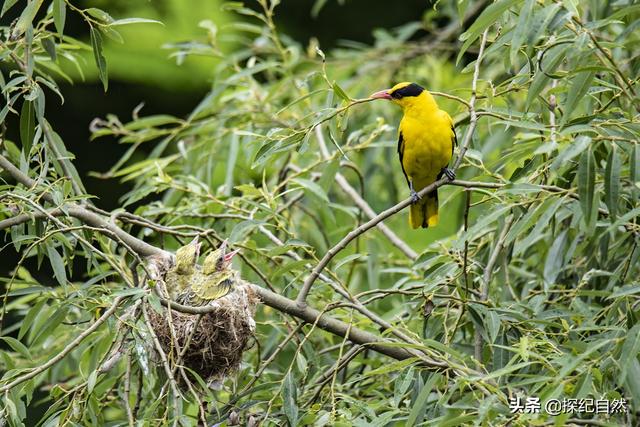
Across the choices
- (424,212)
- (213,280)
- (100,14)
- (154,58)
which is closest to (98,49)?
(100,14)

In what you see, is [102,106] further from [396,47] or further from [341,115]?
[341,115]

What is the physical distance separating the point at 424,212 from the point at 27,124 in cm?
182

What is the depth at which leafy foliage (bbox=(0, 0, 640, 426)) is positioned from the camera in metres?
2.32

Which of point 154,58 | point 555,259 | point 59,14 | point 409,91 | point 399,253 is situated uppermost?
point 59,14

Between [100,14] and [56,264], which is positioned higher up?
[100,14]

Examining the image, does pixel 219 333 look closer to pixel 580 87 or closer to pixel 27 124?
pixel 27 124

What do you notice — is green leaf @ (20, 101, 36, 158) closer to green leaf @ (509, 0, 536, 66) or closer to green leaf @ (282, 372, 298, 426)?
green leaf @ (282, 372, 298, 426)

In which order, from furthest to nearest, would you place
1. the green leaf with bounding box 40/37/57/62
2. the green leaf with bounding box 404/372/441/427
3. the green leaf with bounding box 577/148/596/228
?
1. the green leaf with bounding box 40/37/57/62
2. the green leaf with bounding box 404/372/441/427
3. the green leaf with bounding box 577/148/596/228

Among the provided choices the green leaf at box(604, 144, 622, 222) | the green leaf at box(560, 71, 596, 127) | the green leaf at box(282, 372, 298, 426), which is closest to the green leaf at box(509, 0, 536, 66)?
the green leaf at box(560, 71, 596, 127)

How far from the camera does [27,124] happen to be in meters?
2.73

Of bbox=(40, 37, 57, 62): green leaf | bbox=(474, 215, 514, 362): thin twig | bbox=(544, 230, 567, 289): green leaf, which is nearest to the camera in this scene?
bbox=(40, 37, 57, 62): green leaf

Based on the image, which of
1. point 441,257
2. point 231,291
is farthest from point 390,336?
point 231,291

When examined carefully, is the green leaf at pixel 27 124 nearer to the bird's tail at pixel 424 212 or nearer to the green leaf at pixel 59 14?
the green leaf at pixel 59 14

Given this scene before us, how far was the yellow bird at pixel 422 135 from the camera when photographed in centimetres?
366
